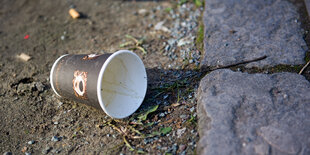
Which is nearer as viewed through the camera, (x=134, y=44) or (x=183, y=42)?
(x=183, y=42)

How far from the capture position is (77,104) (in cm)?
266

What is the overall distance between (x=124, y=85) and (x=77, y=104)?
49cm

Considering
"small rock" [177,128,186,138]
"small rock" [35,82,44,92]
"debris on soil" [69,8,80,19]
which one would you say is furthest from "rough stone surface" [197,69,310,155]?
"debris on soil" [69,8,80,19]

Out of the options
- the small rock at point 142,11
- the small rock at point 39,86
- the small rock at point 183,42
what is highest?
the small rock at point 39,86

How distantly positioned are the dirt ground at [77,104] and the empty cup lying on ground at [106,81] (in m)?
0.13

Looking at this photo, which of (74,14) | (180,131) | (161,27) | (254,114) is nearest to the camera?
(254,114)

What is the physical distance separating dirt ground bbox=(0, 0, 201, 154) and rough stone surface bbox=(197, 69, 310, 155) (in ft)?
0.66

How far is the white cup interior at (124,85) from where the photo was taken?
2424mm

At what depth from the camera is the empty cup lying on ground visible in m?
2.21

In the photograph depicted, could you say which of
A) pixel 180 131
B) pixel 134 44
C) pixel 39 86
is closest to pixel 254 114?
pixel 180 131

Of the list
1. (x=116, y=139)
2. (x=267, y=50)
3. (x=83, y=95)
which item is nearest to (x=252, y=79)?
(x=267, y=50)

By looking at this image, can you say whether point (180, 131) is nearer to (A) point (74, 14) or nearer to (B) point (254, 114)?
(B) point (254, 114)

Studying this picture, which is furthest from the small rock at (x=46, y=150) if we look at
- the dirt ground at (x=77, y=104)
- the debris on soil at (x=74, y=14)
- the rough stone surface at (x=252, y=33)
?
the debris on soil at (x=74, y=14)

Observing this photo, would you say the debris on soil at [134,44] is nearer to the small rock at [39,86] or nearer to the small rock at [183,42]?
the small rock at [183,42]
